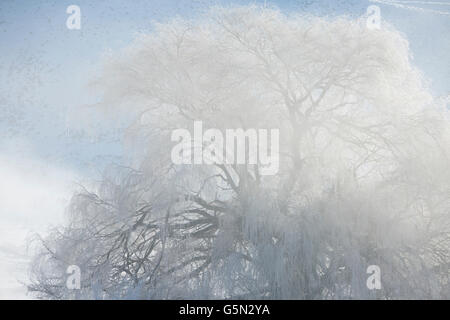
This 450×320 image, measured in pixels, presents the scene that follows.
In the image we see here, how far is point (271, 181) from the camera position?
9.37 m

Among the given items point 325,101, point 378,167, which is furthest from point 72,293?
point 325,101

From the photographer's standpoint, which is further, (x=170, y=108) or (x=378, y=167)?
(x=170, y=108)

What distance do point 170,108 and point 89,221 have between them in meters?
2.73

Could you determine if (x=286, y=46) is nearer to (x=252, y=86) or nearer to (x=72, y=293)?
(x=252, y=86)

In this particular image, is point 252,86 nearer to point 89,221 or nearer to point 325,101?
point 325,101

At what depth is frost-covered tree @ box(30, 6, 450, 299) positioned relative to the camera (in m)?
7.90

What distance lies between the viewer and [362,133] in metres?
10.3

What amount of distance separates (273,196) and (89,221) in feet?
11.2

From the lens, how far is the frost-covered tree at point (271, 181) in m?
7.90

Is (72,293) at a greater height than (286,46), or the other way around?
(286,46)
